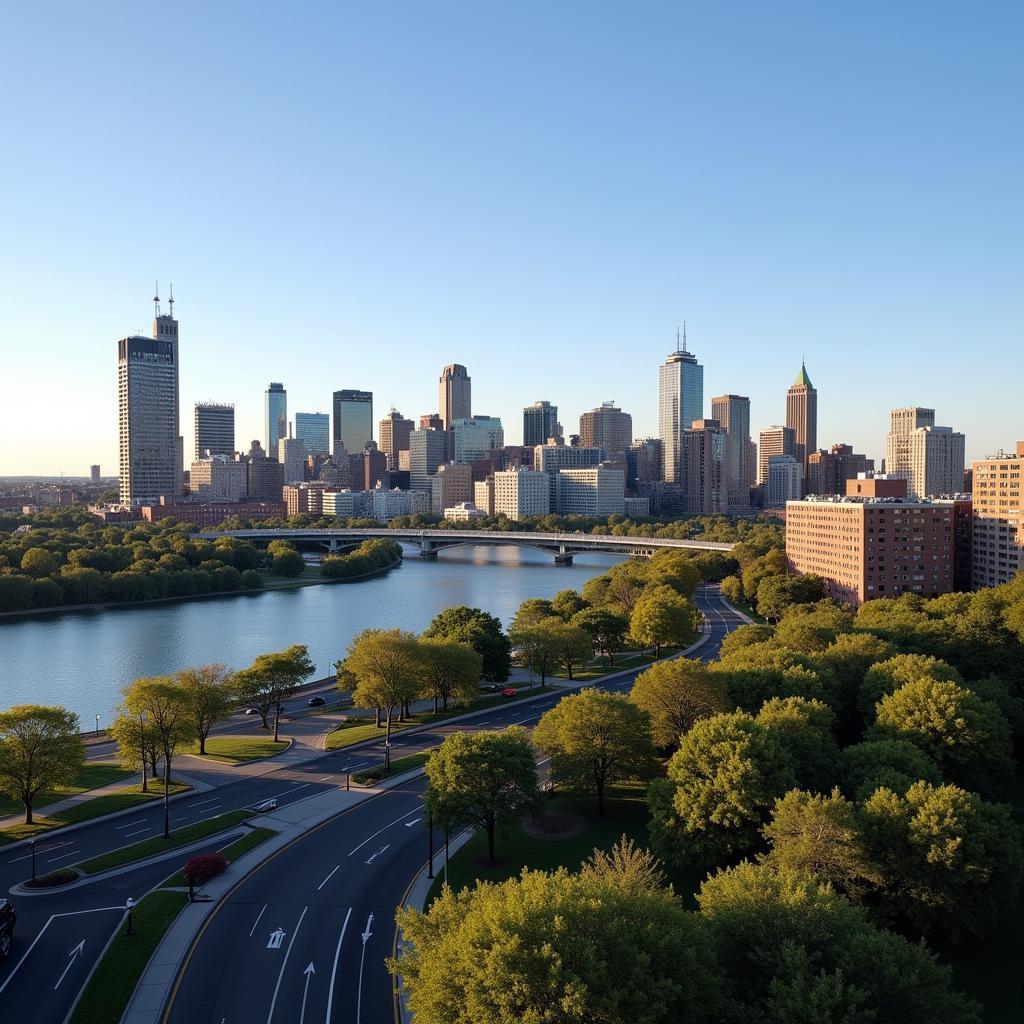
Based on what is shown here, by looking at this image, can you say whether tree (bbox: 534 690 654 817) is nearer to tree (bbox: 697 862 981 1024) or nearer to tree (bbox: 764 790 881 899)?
tree (bbox: 764 790 881 899)

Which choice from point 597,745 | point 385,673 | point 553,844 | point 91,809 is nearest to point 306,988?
point 553,844

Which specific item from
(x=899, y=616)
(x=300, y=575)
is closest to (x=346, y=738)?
(x=899, y=616)

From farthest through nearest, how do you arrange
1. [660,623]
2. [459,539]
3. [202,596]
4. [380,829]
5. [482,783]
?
[459,539] < [202,596] < [660,623] < [380,829] < [482,783]

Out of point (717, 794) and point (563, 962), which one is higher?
point (563, 962)

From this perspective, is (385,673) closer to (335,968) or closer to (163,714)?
(163,714)

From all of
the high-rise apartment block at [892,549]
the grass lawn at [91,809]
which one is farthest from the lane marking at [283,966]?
the high-rise apartment block at [892,549]
